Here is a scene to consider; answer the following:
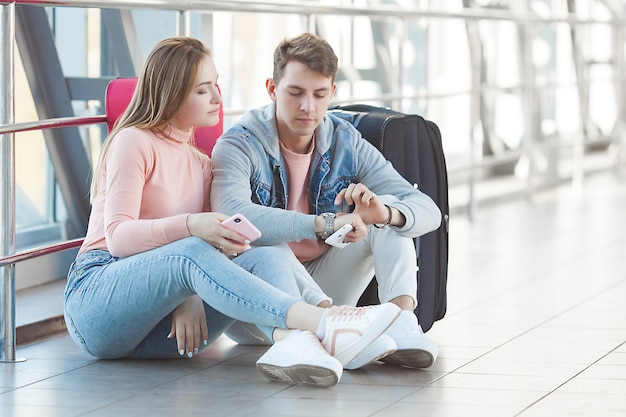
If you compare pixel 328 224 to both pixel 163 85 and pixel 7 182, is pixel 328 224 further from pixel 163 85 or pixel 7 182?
pixel 7 182

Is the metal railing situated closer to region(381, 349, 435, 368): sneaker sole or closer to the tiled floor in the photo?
the tiled floor

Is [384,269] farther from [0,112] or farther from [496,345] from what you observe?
[0,112]

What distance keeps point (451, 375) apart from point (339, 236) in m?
0.36

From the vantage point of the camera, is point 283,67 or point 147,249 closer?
point 147,249

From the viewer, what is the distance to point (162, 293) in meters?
2.43

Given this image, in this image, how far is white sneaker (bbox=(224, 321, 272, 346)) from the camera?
9.26 feet

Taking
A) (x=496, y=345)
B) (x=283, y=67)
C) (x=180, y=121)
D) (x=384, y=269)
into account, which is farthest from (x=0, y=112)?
(x=496, y=345)

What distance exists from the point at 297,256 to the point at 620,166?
15.6ft

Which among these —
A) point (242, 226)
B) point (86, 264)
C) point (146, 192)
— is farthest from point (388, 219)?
point (86, 264)

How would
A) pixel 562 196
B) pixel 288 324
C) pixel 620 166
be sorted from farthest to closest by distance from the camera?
pixel 620 166
pixel 562 196
pixel 288 324

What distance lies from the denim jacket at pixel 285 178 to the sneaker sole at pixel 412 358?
0.27m

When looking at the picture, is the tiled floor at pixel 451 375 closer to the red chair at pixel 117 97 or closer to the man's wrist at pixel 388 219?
the man's wrist at pixel 388 219

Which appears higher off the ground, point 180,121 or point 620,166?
point 180,121

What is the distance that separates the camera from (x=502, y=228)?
16.7 ft
